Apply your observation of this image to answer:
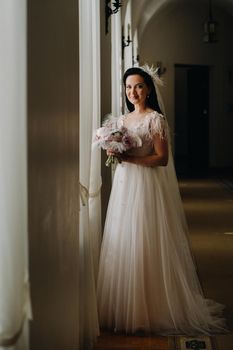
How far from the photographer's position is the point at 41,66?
2061mm

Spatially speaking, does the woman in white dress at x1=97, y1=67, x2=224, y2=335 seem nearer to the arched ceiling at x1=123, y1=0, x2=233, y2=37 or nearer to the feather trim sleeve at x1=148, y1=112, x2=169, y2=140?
the feather trim sleeve at x1=148, y1=112, x2=169, y2=140

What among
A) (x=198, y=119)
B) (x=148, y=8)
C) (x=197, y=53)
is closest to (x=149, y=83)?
(x=148, y=8)

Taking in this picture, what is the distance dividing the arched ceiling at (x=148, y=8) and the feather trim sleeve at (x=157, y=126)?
26.8 feet

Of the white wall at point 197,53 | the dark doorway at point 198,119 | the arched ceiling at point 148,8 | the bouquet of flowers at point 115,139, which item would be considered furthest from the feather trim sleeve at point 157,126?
the dark doorway at point 198,119

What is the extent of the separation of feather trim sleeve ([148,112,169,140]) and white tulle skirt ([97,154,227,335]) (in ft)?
0.79

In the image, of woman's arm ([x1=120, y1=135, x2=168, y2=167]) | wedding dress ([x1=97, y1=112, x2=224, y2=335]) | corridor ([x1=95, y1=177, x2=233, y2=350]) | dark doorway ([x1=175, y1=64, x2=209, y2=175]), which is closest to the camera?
corridor ([x1=95, y1=177, x2=233, y2=350])

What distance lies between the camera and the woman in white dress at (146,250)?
421 centimetres

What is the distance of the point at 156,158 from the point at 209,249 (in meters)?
2.86

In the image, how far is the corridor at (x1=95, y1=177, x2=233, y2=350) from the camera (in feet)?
13.0

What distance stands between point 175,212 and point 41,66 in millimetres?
2566

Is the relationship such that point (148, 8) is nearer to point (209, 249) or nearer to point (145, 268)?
point (209, 249)

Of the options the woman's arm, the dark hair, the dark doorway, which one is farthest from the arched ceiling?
the woman's arm

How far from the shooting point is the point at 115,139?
14.2 feet

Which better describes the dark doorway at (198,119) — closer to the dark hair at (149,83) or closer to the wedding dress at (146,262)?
the dark hair at (149,83)
